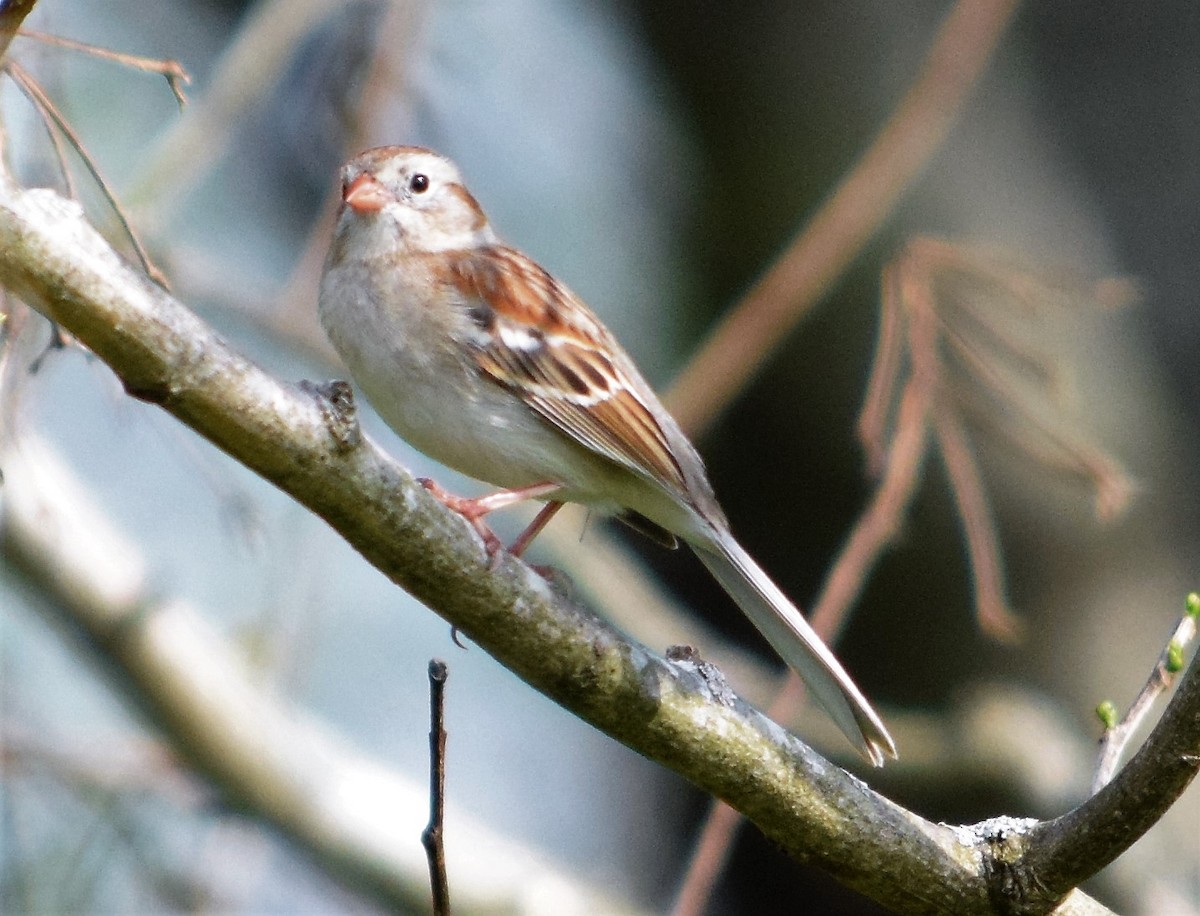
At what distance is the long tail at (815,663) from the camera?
242 centimetres

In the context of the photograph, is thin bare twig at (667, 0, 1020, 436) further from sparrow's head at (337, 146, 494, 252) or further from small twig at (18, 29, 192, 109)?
small twig at (18, 29, 192, 109)

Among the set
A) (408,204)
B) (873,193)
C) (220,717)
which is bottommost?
(220,717)

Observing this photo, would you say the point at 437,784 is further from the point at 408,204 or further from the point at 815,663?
the point at 408,204

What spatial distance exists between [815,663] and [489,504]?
1.97ft

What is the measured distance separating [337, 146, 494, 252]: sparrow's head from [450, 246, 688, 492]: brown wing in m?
0.11

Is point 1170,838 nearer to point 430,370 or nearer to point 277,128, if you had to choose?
point 430,370

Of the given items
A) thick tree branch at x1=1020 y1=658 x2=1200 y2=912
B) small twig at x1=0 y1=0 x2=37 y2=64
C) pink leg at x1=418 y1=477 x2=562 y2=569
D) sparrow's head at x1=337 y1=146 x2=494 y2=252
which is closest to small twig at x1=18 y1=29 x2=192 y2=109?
small twig at x1=0 y1=0 x2=37 y2=64

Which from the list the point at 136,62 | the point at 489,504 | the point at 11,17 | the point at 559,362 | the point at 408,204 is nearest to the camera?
the point at 11,17

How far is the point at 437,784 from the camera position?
149cm

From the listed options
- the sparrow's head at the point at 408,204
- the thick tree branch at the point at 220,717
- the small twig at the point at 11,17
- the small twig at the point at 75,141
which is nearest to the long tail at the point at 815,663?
the sparrow's head at the point at 408,204

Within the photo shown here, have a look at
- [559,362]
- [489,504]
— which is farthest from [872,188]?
[489,504]

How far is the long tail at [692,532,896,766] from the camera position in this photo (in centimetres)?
242

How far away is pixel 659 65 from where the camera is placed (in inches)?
201

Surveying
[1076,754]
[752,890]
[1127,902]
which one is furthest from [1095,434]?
[752,890]
